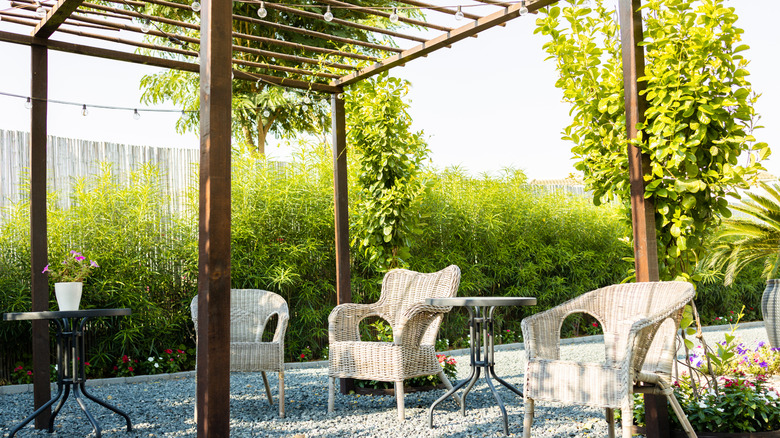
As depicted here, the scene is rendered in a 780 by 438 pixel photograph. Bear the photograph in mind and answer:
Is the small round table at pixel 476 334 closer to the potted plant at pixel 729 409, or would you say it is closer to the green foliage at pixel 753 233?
the potted plant at pixel 729 409

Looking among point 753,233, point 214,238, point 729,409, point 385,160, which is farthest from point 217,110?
point 753,233

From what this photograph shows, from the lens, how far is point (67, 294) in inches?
135

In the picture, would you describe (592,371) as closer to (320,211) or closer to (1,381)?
A: (320,211)

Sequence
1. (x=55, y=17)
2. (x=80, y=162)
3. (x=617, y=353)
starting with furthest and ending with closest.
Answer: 1. (x=80, y=162)
2. (x=55, y=17)
3. (x=617, y=353)

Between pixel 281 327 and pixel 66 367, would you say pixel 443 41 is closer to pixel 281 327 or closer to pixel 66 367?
pixel 281 327

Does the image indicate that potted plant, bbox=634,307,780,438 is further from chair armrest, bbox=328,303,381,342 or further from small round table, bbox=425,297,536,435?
chair armrest, bbox=328,303,381,342

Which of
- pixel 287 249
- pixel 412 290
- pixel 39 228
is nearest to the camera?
pixel 39 228

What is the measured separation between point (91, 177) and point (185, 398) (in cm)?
239

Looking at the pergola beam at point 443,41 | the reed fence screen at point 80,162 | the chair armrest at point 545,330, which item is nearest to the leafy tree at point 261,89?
the reed fence screen at point 80,162

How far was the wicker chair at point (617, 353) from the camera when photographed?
7.77 ft

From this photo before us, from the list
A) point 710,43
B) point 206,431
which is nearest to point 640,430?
point 710,43

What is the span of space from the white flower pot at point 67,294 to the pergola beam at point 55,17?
A: 1.29 m

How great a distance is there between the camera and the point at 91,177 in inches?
224

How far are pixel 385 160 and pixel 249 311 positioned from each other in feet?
4.59
